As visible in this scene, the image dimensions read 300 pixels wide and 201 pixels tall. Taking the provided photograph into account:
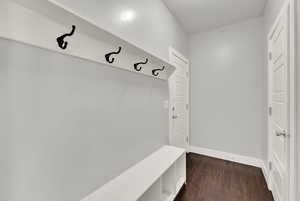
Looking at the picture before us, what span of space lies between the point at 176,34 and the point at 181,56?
424 millimetres

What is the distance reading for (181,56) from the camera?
3.07 meters

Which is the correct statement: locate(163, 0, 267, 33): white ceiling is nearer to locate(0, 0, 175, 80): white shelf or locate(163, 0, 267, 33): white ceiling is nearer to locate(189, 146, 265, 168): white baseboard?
locate(0, 0, 175, 80): white shelf

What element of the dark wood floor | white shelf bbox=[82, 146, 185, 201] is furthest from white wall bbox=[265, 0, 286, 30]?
the dark wood floor

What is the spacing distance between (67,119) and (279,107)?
6.83 ft

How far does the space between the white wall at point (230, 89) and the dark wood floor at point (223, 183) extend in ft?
1.57

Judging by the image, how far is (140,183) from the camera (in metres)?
1.29

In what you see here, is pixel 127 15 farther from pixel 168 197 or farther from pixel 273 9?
pixel 168 197

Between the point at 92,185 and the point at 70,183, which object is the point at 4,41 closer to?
the point at 70,183

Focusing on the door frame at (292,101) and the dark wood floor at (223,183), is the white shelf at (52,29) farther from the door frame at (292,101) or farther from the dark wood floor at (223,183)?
the dark wood floor at (223,183)

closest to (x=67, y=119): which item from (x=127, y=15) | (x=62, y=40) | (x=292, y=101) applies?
(x=62, y=40)

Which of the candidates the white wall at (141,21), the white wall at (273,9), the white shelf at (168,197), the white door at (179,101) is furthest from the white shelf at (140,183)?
the white wall at (273,9)

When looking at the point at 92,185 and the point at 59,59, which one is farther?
the point at 92,185

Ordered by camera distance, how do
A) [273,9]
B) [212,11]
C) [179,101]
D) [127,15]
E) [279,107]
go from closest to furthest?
[127,15] → [279,107] → [273,9] → [212,11] → [179,101]

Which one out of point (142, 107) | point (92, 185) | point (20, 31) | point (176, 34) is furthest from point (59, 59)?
point (176, 34)
